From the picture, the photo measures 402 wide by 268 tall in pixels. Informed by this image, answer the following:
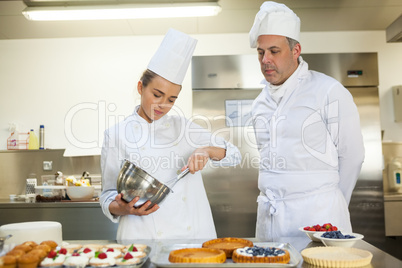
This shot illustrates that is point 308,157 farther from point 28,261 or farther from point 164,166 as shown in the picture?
point 28,261

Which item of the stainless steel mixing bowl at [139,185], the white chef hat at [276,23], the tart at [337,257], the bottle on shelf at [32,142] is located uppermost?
the white chef hat at [276,23]

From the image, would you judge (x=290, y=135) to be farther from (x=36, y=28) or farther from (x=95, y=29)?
(x=36, y=28)

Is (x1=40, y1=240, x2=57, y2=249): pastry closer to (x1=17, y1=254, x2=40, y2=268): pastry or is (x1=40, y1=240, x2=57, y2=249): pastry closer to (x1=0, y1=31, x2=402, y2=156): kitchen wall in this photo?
(x1=17, y1=254, x2=40, y2=268): pastry

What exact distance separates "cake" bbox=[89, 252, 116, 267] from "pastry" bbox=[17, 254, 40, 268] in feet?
0.49

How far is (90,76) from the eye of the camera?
4801mm

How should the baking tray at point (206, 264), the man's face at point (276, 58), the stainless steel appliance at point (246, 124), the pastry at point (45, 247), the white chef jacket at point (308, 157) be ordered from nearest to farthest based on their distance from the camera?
the baking tray at point (206, 264) < the pastry at point (45, 247) < the white chef jacket at point (308, 157) < the man's face at point (276, 58) < the stainless steel appliance at point (246, 124)

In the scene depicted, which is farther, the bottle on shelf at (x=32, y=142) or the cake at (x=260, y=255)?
the bottle on shelf at (x=32, y=142)

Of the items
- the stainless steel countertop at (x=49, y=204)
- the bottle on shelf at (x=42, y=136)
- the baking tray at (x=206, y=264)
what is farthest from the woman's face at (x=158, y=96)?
the bottle on shelf at (x=42, y=136)

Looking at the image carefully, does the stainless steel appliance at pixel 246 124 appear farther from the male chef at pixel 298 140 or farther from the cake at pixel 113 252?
the cake at pixel 113 252

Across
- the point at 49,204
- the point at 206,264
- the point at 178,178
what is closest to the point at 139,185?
the point at 178,178

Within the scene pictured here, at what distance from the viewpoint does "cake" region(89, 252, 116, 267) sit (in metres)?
1.17

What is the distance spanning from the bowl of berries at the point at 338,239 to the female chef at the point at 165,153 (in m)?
0.55

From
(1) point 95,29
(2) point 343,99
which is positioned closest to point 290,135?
(2) point 343,99

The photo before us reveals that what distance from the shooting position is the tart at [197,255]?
Answer: 1171mm
